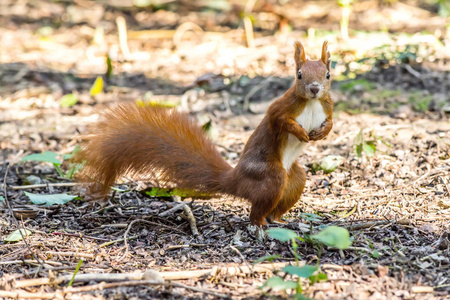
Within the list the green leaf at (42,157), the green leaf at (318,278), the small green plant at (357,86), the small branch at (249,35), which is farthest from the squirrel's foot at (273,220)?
the small branch at (249,35)

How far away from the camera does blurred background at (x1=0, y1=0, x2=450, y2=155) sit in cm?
507

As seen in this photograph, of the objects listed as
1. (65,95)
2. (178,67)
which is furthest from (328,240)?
(178,67)

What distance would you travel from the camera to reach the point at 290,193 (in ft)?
9.38

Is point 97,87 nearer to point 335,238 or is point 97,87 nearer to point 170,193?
point 170,193

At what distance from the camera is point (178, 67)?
6449mm

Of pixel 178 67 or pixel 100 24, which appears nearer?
pixel 178 67

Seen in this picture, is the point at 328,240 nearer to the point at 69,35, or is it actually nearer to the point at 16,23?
the point at 69,35

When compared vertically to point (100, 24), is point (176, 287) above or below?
below

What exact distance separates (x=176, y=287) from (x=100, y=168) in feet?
2.98

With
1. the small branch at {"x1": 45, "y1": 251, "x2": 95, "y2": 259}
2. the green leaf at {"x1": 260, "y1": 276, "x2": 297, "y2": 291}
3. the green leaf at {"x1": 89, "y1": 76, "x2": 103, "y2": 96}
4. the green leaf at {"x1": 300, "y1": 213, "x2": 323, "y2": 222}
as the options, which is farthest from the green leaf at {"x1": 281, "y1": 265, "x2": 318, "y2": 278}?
the green leaf at {"x1": 89, "y1": 76, "x2": 103, "y2": 96}

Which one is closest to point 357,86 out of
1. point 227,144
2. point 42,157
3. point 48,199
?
point 227,144

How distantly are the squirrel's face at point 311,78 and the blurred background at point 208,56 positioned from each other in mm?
1999

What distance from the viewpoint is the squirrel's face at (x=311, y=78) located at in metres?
2.57

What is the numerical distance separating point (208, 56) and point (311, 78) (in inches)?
167
